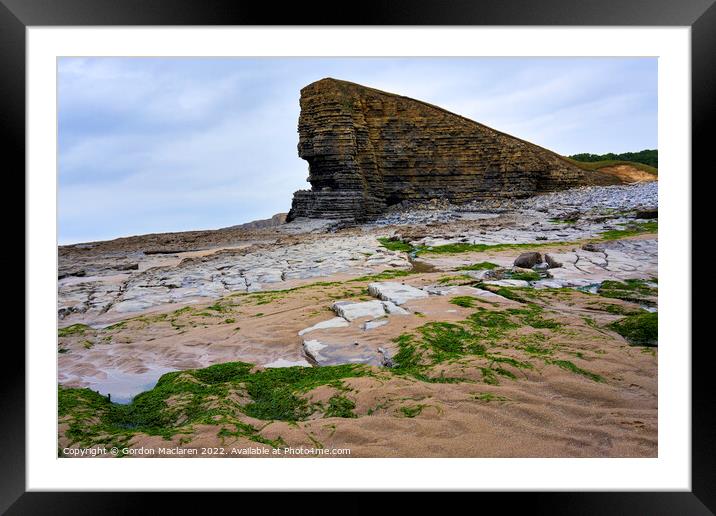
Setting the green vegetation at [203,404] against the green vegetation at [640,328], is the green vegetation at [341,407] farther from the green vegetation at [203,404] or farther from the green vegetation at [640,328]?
the green vegetation at [640,328]

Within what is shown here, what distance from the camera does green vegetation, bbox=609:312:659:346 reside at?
4.19m

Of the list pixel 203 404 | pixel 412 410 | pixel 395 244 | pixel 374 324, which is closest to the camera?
pixel 412 410

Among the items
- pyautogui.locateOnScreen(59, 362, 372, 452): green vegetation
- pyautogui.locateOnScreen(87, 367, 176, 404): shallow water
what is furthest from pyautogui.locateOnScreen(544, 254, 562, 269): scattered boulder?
pyautogui.locateOnScreen(87, 367, 176, 404): shallow water

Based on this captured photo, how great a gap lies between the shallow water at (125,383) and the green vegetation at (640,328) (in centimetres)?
443

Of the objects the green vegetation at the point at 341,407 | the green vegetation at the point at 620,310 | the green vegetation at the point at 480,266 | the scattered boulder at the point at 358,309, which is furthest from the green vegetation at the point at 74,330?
the green vegetation at the point at 620,310

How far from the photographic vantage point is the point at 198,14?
3293 millimetres

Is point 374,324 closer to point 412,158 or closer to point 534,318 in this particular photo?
point 534,318

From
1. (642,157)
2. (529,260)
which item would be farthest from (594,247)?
(642,157)

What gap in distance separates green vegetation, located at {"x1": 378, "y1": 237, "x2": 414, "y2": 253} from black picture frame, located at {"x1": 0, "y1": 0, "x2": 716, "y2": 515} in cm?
713

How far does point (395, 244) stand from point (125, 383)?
7868mm

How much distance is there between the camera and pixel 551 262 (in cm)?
701

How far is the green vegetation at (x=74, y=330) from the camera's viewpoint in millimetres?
5043
